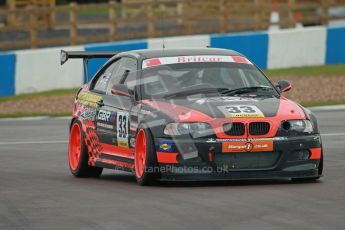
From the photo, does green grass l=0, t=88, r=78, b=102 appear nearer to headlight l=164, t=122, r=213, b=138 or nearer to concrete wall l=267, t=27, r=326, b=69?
concrete wall l=267, t=27, r=326, b=69

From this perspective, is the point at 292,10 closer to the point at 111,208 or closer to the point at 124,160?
the point at 124,160

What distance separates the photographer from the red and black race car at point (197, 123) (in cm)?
1106

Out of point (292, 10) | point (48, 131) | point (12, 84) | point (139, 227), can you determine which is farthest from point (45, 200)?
point (292, 10)

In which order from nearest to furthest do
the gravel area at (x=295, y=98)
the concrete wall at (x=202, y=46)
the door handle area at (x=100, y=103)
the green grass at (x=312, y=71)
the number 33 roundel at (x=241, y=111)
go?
the number 33 roundel at (x=241, y=111), the door handle area at (x=100, y=103), the gravel area at (x=295, y=98), the concrete wall at (x=202, y=46), the green grass at (x=312, y=71)

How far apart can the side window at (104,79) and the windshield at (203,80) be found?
2.93ft

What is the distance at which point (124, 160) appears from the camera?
12078 millimetres

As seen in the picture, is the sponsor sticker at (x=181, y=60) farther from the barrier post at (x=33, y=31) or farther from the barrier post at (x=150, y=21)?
the barrier post at (x=150, y=21)

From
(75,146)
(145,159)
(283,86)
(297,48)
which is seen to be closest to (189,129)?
(145,159)

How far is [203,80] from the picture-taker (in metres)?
12.2

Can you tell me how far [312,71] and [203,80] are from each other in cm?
1612

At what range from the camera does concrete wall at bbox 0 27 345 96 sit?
2519 centimetres

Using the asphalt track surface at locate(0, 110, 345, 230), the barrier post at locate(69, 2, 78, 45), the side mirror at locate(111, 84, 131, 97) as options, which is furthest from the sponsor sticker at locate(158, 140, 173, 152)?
the barrier post at locate(69, 2, 78, 45)

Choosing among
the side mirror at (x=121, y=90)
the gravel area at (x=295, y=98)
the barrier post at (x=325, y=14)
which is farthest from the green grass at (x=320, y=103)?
the side mirror at (x=121, y=90)

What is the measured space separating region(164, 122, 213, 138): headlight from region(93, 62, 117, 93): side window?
2075mm
